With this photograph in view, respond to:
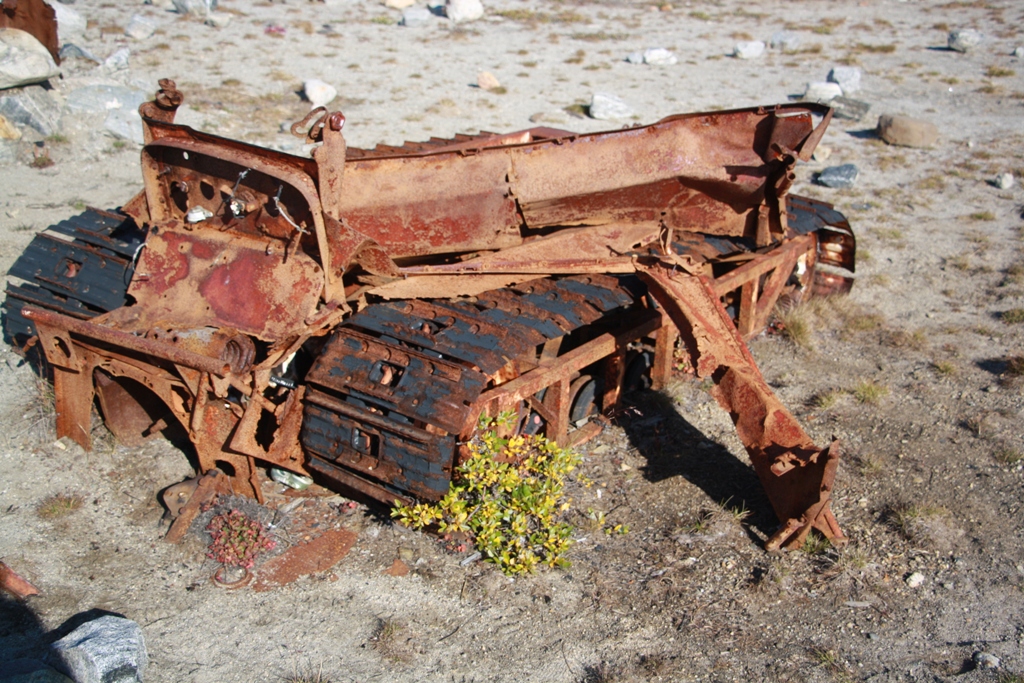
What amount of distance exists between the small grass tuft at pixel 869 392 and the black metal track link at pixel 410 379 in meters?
2.99

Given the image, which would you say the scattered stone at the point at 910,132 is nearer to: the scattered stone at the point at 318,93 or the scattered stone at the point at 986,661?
the scattered stone at the point at 318,93

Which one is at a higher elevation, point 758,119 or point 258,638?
point 758,119

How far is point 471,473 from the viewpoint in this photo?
15.9ft

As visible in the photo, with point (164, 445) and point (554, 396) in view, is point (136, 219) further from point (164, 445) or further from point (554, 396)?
point (554, 396)

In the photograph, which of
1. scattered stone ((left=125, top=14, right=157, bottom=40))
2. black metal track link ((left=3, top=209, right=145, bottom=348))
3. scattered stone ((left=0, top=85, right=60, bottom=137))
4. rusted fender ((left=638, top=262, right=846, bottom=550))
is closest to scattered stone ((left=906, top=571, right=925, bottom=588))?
rusted fender ((left=638, top=262, right=846, bottom=550))

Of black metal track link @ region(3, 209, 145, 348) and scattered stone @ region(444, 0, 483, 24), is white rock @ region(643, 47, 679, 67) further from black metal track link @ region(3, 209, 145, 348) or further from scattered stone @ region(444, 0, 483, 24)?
black metal track link @ region(3, 209, 145, 348)

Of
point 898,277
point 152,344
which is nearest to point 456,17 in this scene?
point 898,277

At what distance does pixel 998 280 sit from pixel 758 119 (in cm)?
480

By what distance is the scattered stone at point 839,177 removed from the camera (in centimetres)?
1219

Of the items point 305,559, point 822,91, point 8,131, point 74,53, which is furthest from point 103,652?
point 822,91

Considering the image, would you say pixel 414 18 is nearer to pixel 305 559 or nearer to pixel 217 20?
pixel 217 20

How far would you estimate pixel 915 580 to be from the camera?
503 centimetres

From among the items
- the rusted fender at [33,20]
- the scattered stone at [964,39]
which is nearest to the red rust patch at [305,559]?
the rusted fender at [33,20]

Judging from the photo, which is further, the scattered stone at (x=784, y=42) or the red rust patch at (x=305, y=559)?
the scattered stone at (x=784, y=42)
